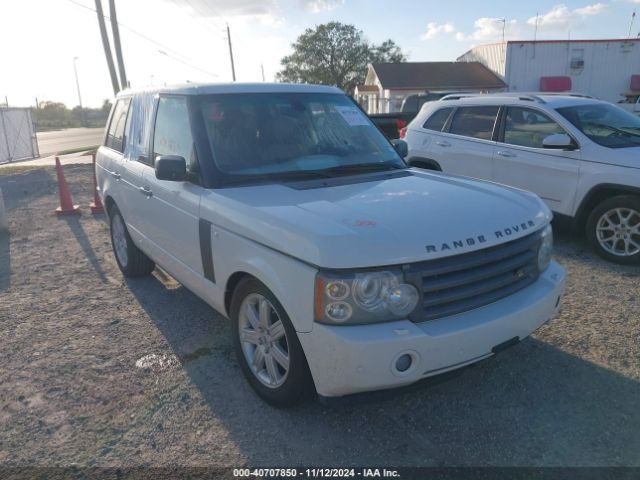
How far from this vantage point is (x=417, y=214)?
280 cm

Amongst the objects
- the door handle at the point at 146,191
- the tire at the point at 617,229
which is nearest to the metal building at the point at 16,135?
the door handle at the point at 146,191

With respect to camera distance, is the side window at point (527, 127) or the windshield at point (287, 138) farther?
the side window at point (527, 127)

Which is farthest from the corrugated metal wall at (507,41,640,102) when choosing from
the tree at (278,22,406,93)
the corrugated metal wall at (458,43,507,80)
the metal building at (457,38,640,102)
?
the tree at (278,22,406,93)

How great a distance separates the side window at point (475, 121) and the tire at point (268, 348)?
4819mm

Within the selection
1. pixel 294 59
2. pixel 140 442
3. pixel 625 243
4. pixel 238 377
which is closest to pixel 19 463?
pixel 140 442

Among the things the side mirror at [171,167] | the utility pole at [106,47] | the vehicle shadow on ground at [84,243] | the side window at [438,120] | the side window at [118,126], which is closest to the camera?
the side mirror at [171,167]

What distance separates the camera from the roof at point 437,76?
38.5 metres

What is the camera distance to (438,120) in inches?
295

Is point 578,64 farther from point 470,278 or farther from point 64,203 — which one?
point 470,278

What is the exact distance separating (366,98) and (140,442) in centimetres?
4397

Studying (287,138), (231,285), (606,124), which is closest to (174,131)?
(287,138)

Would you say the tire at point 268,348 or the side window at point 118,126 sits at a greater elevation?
the side window at point 118,126

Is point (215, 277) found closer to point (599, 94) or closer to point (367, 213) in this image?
point (367, 213)

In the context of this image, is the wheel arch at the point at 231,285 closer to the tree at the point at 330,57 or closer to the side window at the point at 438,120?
the side window at the point at 438,120
